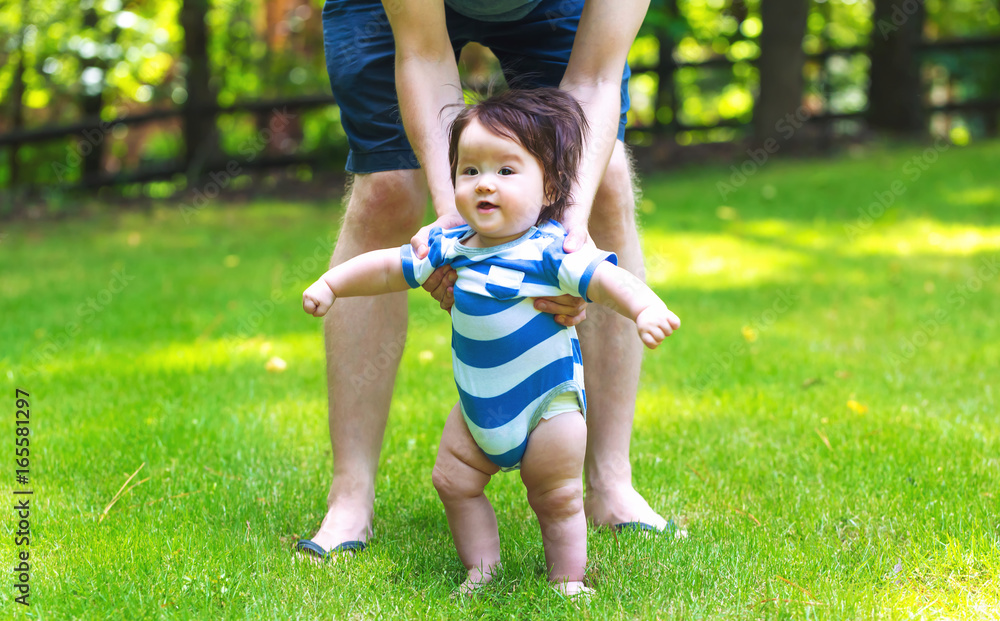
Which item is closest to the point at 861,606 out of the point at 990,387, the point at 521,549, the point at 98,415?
the point at 521,549

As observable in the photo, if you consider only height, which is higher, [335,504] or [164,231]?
[335,504]

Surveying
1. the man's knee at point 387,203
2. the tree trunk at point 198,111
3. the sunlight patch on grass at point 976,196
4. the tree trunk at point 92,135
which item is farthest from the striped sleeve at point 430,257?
the tree trunk at point 92,135

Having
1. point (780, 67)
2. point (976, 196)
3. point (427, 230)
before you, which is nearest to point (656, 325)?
point (427, 230)

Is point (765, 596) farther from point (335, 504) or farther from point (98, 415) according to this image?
point (98, 415)

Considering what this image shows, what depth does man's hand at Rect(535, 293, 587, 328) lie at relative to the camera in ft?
6.09

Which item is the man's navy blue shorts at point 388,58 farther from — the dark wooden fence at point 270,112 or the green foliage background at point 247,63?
the dark wooden fence at point 270,112

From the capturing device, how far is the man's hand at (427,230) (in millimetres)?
1943

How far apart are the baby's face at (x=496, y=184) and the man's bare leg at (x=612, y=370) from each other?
1.59ft

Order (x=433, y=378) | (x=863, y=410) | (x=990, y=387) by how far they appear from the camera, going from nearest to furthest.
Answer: (x=863, y=410), (x=990, y=387), (x=433, y=378)

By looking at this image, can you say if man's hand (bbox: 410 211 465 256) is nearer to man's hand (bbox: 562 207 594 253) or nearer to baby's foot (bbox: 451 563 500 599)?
man's hand (bbox: 562 207 594 253)

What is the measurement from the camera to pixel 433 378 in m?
3.68

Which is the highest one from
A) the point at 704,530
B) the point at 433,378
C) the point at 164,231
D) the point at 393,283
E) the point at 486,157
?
the point at 486,157

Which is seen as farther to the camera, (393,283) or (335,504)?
(335,504)

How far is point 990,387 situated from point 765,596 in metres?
1.95
